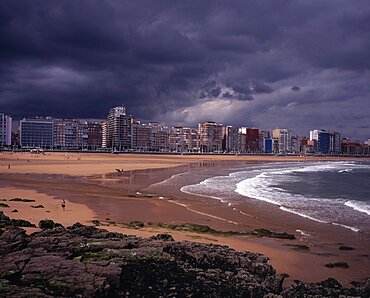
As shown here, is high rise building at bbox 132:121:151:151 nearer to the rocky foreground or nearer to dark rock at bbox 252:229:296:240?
dark rock at bbox 252:229:296:240

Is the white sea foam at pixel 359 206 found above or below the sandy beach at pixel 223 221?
below

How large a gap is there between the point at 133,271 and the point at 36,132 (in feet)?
575

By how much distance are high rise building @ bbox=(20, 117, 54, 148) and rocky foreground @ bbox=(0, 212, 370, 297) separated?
6657 inches

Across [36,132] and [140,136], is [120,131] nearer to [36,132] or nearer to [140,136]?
[140,136]

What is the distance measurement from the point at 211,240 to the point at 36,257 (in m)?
5.21

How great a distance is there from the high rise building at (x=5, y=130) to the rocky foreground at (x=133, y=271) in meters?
164

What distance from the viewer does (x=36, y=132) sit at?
169500 millimetres

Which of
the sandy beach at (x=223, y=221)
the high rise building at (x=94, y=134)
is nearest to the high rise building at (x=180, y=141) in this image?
the high rise building at (x=94, y=134)

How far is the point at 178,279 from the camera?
21.1ft

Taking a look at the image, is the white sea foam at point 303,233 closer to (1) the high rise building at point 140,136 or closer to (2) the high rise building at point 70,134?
(1) the high rise building at point 140,136

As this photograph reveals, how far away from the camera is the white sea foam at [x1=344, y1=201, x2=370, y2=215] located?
1836 centimetres

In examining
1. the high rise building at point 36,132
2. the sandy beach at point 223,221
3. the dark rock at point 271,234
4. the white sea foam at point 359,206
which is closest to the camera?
the sandy beach at point 223,221

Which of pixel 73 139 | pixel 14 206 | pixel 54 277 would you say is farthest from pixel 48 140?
pixel 54 277

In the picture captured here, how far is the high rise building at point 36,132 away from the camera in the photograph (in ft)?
545
